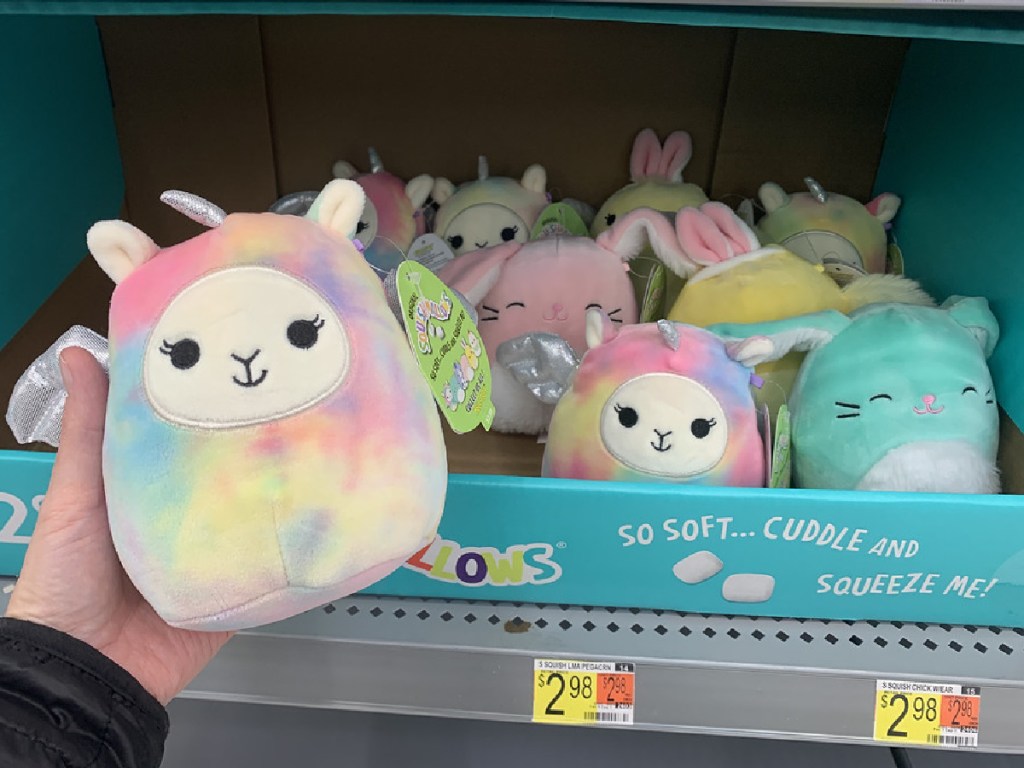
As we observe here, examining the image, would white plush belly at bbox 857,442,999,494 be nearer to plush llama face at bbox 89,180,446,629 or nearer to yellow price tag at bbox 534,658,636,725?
yellow price tag at bbox 534,658,636,725

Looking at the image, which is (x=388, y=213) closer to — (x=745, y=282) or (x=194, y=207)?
(x=745, y=282)

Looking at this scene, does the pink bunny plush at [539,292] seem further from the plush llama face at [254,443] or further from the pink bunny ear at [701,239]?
the plush llama face at [254,443]

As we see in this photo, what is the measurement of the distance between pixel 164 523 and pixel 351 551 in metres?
0.09

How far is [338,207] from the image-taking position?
490 millimetres

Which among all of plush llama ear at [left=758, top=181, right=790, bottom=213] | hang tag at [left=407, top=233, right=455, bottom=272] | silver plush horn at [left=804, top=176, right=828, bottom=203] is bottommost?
hang tag at [left=407, top=233, right=455, bottom=272]

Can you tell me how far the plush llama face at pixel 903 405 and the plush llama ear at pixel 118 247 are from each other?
21.3 inches

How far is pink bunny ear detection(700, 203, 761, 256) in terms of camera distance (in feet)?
2.80

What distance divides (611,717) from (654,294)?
0.44 metres

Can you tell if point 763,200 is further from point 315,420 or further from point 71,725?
point 71,725

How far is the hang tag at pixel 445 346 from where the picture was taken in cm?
47

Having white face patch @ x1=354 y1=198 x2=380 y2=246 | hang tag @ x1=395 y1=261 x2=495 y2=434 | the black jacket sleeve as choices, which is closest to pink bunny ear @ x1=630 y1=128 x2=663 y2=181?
white face patch @ x1=354 y1=198 x2=380 y2=246

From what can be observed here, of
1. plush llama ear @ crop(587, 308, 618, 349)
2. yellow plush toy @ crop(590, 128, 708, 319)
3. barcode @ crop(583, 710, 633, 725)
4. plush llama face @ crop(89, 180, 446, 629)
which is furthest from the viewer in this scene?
yellow plush toy @ crop(590, 128, 708, 319)

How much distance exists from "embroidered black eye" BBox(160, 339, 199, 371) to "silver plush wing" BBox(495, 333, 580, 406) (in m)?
0.40

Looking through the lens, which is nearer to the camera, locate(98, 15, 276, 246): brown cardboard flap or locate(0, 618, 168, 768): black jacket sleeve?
locate(0, 618, 168, 768): black jacket sleeve
